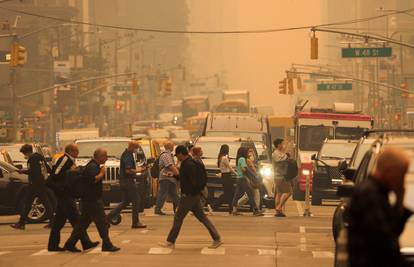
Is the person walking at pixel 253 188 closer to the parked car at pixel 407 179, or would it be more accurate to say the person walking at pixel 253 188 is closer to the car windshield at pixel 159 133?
the parked car at pixel 407 179

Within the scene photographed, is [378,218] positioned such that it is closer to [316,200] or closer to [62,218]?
[62,218]

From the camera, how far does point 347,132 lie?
4469 centimetres

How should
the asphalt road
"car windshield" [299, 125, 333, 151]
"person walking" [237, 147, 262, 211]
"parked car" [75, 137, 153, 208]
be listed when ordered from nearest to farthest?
the asphalt road
"person walking" [237, 147, 262, 211]
"parked car" [75, 137, 153, 208]
"car windshield" [299, 125, 333, 151]

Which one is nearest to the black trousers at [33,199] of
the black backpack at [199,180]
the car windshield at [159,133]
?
the black backpack at [199,180]

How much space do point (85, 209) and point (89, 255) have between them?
74cm

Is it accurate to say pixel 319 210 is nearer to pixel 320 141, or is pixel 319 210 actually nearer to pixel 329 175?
pixel 329 175

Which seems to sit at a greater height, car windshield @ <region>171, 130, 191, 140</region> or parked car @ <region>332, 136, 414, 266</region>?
parked car @ <region>332, 136, 414, 266</region>

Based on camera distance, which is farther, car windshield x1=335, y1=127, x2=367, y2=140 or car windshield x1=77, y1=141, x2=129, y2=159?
car windshield x1=335, y1=127, x2=367, y2=140

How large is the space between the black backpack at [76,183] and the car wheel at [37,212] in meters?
6.87

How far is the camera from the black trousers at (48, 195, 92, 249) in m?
19.4

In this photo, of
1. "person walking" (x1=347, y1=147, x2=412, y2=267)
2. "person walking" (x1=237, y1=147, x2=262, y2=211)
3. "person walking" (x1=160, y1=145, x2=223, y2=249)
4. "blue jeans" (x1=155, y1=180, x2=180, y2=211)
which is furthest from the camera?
"person walking" (x1=237, y1=147, x2=262, y2=211)

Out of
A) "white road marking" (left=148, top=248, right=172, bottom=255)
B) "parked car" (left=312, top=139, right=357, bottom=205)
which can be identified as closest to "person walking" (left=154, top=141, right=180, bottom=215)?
"parked car" (left=312, top=139, right=357, bottom=205)

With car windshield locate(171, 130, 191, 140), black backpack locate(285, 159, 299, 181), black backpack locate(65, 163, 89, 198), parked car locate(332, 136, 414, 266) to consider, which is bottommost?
car windshield locate(171, 130, 191, 140)

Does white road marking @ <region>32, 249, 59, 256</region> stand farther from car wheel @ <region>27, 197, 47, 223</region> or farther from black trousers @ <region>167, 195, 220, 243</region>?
car wheel @ <region>27, 197, 47, 223</region>
